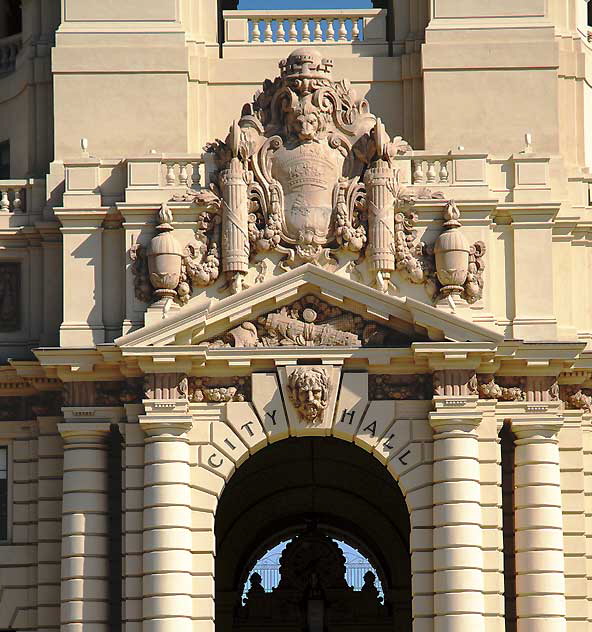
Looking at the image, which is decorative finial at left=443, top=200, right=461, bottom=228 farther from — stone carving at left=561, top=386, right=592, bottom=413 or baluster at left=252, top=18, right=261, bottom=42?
baluster at left=252, top=18, right=261, bottom=42

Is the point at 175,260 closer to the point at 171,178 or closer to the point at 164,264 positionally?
the point at 164,264

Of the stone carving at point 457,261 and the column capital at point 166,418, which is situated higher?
the stone carving at point 457,261

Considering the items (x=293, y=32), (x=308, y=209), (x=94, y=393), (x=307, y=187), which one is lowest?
(x=94, y=393)

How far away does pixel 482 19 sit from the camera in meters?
57.7

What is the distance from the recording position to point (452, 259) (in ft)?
177

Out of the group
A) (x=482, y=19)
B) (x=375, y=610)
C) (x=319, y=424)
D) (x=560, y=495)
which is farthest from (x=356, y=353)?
(x=375, y=610)

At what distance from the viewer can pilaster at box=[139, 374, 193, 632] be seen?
2069 inches

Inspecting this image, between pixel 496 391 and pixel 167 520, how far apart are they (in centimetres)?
734

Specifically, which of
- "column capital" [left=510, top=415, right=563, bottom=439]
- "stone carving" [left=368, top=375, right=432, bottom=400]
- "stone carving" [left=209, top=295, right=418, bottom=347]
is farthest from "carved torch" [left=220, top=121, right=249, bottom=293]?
"column capital" [left=510, top=415, right=563, bottom=439]

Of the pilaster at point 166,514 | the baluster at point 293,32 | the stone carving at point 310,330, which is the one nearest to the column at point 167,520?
the pilaster at point 166,514

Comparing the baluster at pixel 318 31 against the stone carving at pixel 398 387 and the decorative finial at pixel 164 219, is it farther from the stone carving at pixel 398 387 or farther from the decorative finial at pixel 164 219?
the stone carving at pixel 398 387

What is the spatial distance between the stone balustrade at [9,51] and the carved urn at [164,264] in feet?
28.7

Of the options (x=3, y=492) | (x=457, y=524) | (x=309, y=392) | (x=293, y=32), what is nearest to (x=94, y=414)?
(x=3, y=492)

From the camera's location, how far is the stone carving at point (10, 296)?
5672 centimetres
